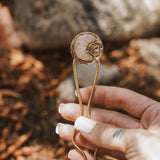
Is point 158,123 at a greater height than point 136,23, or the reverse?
point 136,23

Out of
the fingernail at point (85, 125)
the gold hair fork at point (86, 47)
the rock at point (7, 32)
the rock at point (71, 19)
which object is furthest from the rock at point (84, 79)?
the fingernail at point (85, 125)

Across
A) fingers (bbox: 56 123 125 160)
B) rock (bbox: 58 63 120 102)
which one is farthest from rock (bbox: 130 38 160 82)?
fingers (bbox: 56 123 125 160)

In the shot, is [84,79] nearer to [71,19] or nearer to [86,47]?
[71,19]

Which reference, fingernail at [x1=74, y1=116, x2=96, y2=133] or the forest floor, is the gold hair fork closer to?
fingernail at [x1=74, y1=116, x2=96, y2=133]

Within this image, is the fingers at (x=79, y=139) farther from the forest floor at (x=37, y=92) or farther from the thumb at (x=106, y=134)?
the forest floor at (x=37, y=92)

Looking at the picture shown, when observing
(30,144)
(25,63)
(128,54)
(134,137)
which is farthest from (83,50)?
(128,54)

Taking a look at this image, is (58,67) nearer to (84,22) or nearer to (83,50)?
(84,22)

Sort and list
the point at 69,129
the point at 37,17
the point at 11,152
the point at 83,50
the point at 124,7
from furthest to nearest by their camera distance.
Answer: the point at 124,7
the point at 37,17
the point at 11,152
the point at 69,129
the point at 83,50
